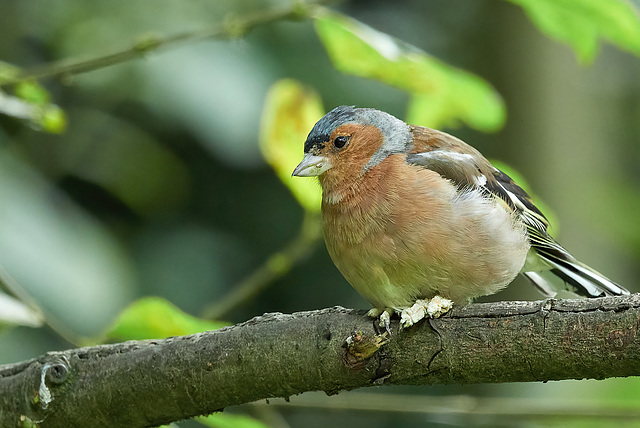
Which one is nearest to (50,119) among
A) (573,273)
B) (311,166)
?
(311,166)

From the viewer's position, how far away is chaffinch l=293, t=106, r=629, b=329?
3295mm

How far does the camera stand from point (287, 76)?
19.8 feet

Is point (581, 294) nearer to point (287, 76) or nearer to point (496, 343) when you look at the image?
point (496, 343)

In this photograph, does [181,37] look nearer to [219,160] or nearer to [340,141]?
[340,141]

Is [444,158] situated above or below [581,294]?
above

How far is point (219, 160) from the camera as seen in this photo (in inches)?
244

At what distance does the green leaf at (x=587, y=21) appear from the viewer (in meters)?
2.70

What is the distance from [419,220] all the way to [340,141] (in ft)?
2.84

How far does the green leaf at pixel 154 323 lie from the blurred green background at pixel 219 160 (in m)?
0.98

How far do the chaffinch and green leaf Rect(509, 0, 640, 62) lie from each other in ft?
2.98

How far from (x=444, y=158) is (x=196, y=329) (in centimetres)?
154

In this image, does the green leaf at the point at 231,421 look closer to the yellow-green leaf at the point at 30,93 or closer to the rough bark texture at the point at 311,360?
the rough bark texture at the point at 311,360

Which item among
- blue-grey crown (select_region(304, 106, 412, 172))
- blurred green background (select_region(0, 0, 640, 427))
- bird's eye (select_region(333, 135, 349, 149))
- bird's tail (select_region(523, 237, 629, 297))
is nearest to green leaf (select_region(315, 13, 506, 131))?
blurred green background (select_region(0, 0, 640, 427))

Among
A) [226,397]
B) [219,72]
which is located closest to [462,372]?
[226,397]
